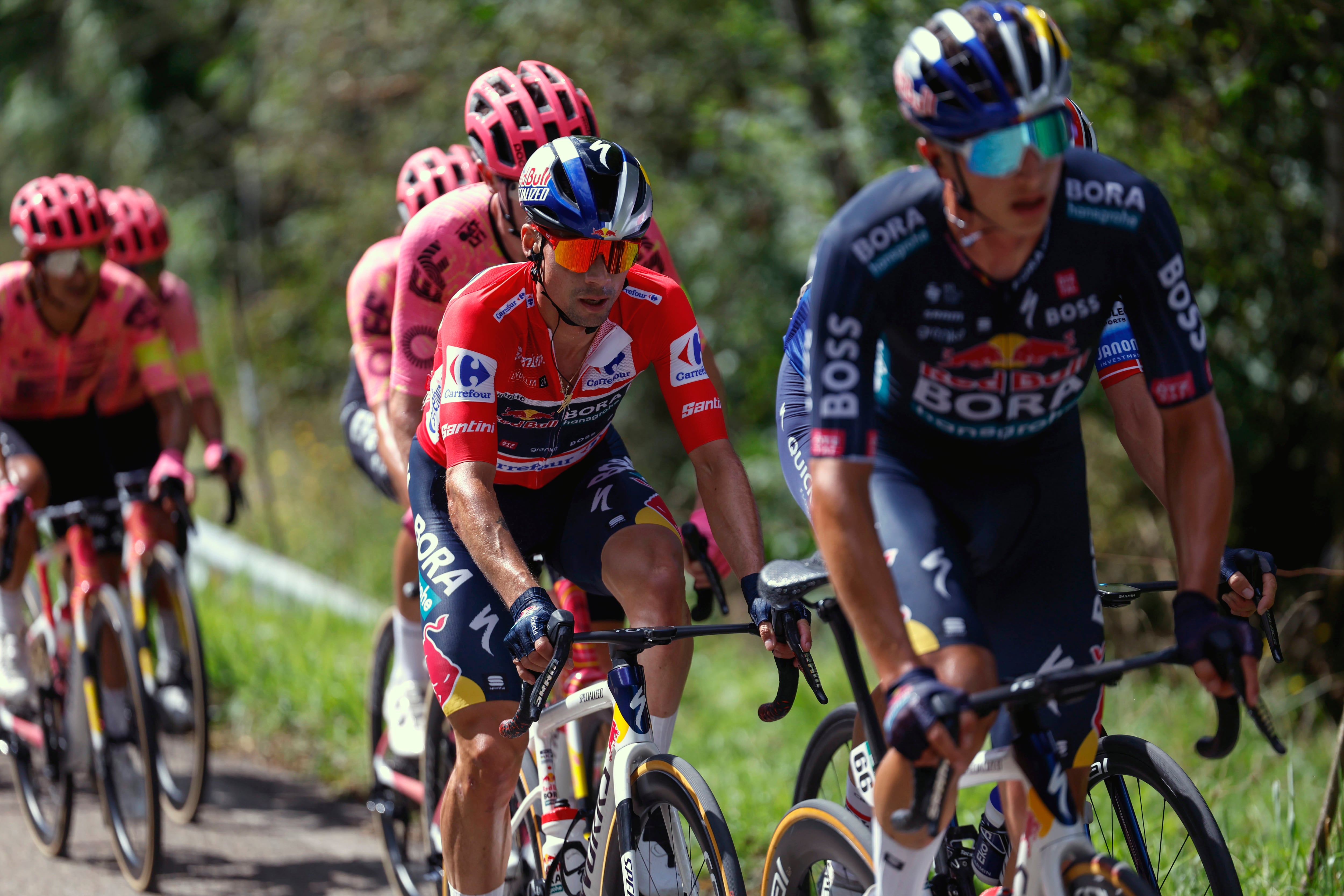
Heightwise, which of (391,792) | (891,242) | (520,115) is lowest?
(391,792)

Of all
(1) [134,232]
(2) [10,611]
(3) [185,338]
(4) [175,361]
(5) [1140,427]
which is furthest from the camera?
(1) [134,232]

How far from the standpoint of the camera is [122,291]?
584 cm

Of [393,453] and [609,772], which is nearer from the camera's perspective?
[609,772]

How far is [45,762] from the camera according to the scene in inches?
217

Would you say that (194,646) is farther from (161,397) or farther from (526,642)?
(526,642)

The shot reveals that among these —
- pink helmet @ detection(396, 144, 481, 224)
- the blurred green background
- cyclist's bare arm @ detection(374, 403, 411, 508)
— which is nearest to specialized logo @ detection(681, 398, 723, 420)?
cyclist's bare arm @ detection(374, 403, 411, 508)

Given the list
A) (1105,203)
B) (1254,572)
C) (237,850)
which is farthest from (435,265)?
(237,850)

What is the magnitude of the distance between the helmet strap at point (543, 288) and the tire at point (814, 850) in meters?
1.30

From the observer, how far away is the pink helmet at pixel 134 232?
7.13 meters

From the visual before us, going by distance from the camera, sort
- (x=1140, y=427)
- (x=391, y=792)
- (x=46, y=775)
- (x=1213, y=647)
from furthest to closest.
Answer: (x=46, y=775), (x=391, y=792), (x=1140, y=427), (x=1213, y=647)

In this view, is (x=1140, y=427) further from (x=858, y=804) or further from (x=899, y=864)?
(x=899, y=864)

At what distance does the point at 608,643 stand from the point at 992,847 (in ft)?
3.35

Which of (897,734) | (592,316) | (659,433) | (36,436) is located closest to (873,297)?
(897,734)

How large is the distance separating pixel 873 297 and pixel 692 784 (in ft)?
4.05
